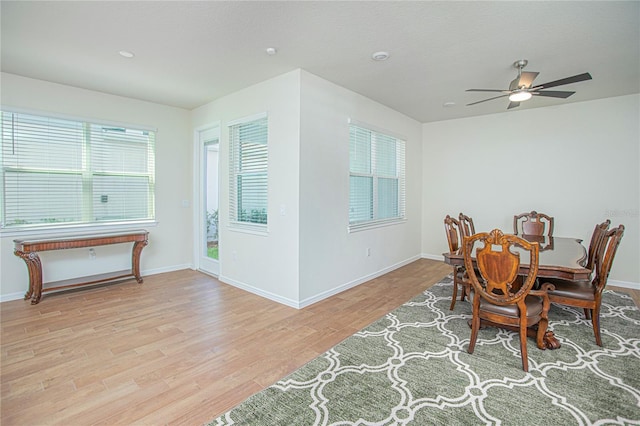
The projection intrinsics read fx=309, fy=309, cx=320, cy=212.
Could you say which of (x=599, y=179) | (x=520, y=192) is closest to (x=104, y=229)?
(x=520, y=192)

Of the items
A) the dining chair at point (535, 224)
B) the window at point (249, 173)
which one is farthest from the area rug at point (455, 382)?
the window at point (249, 173)

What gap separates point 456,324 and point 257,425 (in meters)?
2.23

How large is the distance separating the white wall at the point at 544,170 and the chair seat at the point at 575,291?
8.29 feet

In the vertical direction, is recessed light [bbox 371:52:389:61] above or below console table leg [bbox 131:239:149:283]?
above

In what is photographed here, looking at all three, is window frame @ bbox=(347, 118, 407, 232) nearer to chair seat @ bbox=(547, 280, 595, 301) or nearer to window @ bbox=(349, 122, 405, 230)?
window @ bbox=(349, 122, 405, 230)

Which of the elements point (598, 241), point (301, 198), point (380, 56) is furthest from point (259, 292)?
point (598, 241)

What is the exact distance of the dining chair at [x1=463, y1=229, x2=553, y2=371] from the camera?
2.31m

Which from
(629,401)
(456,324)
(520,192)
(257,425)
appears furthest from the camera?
(520,192)

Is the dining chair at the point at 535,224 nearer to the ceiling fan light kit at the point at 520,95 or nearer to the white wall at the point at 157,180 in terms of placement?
the ceiling fan light kit at the point at 520,95

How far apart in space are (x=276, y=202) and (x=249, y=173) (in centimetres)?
77

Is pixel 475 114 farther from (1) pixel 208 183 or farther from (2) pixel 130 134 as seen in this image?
(2) pixel 130 134

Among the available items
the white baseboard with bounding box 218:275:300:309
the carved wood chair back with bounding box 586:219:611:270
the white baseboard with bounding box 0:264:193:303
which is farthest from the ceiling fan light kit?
the white baseboard with bounding box 0:264:193:303

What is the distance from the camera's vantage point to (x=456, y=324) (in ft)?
10.4

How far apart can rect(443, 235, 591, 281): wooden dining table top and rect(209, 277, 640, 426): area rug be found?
68cm
